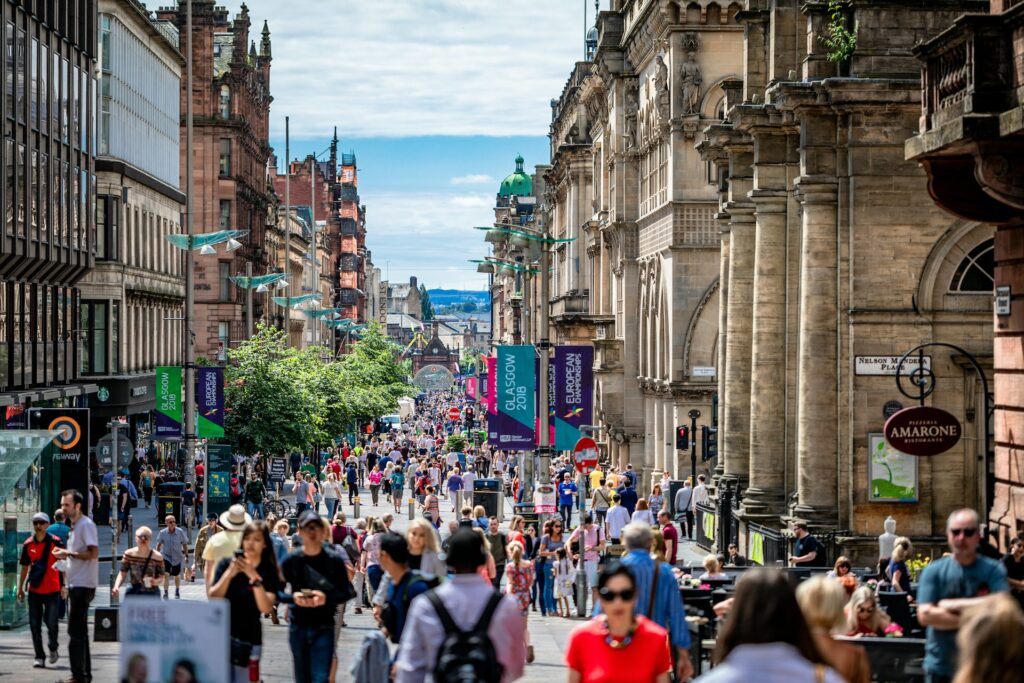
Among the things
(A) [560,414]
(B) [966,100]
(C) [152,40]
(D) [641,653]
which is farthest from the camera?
(C) [152,40]

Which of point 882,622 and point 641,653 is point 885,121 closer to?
point 882,622

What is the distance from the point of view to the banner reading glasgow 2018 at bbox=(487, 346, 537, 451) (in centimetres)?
3900

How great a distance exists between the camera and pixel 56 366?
50.5 metres

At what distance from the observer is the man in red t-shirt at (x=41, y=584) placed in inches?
722

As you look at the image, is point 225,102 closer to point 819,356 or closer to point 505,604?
point 819,356

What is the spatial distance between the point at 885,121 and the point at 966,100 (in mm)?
10143

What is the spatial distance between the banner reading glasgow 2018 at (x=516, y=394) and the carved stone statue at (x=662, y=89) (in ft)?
47.8

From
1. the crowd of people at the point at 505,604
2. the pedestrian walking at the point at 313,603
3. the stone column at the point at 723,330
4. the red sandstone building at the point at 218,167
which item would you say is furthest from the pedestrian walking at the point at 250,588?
the red sandstone building at the point at 218,167

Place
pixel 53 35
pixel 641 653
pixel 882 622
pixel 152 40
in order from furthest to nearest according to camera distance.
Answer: pixel 152 40, pixel 53 35, pixel 882 622, pixel 641 653

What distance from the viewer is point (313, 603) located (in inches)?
496

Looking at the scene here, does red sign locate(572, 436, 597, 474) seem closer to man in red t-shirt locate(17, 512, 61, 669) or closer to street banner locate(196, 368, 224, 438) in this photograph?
street banner locate(196, 368, 224, 438)

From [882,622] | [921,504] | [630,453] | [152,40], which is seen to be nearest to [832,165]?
[921,504]

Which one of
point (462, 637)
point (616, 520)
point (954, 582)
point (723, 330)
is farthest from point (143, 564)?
point (723, 330)

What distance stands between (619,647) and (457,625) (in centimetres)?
79
